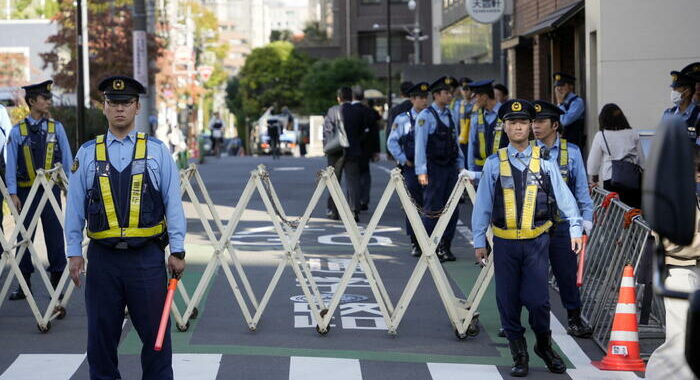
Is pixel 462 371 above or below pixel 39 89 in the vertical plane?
below

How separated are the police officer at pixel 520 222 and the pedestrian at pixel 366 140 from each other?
38.1ft

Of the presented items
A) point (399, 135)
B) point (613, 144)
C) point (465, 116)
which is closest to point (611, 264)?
point (613, 144)

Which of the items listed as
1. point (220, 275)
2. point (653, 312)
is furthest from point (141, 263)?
point (220, 275)

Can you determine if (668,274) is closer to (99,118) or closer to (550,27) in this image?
(550,27)

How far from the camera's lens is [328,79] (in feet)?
266

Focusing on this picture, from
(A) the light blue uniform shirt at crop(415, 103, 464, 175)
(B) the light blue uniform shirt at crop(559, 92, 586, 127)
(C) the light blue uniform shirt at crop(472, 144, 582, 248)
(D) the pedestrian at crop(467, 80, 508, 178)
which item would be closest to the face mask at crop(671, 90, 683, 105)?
(B) the light blue uniform shirt at crop(559, 92, 586, 127)

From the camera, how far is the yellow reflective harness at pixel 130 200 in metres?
7.07

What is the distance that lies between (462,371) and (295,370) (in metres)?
1.14

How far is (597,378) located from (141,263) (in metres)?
3.26

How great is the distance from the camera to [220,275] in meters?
13.7

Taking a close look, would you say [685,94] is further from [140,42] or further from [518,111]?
[140,42]

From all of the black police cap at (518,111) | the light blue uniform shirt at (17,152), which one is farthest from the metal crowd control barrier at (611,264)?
the light blue uniform shirt at (17,152)

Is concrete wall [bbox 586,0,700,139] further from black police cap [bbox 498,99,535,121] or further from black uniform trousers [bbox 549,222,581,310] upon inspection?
black police cap [bbox 498,99,535,121]

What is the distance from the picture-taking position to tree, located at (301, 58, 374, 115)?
8106cm
